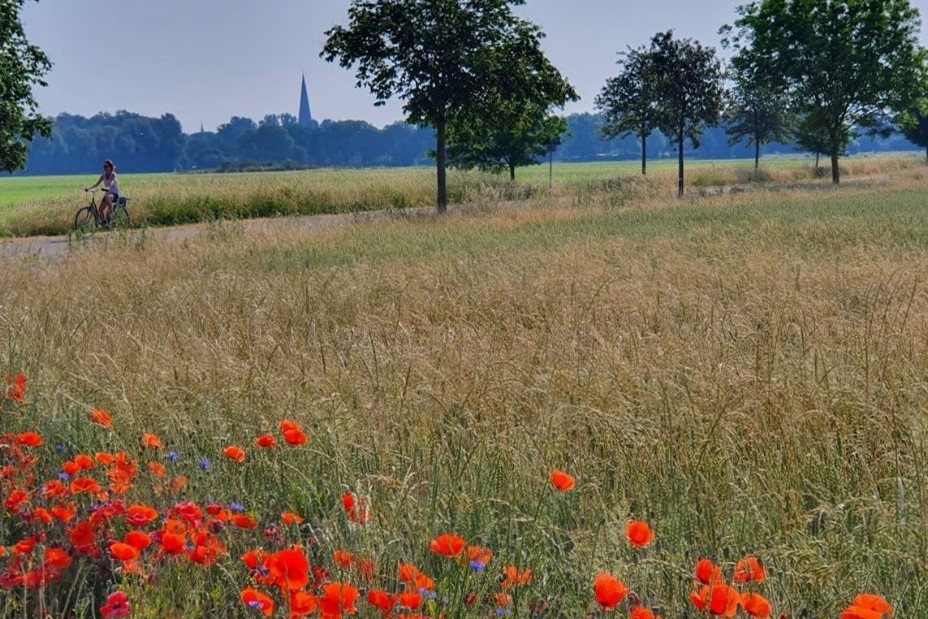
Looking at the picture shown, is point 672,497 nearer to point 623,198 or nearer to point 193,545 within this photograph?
point 193,545

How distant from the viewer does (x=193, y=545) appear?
87.3 inches

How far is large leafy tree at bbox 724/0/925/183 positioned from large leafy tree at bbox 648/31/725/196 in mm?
6864

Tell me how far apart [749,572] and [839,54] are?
3791cm

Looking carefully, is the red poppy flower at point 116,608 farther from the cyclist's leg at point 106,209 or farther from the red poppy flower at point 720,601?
the cyclist's leg at point 106,209

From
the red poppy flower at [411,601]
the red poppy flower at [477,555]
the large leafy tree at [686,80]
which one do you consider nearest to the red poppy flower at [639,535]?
the red poppy flower at [477,555]

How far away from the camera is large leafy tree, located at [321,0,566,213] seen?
2027cm

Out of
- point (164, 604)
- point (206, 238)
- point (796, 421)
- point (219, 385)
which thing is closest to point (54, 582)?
point (164, 604)

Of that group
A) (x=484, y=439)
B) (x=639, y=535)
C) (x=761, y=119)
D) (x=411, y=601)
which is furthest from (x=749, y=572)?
(x=761, y=119)

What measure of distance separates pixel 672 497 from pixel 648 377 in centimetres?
162

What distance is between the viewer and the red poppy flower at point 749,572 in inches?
75.0

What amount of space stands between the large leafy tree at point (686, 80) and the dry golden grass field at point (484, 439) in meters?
24.2

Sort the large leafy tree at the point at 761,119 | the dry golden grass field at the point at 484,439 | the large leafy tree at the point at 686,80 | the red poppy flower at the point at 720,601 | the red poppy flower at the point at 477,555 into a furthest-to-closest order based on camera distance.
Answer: the large leafy tree at the point at 761,119 → the large leafy tree at the point at 686,80 → the dry golden grass field at the point at 484,439 → the red poppy flower at the point at 477,555 → the red poppy flower at the point at 720,601

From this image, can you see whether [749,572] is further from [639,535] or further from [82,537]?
[82,537]

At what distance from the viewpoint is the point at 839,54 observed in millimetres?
34719
